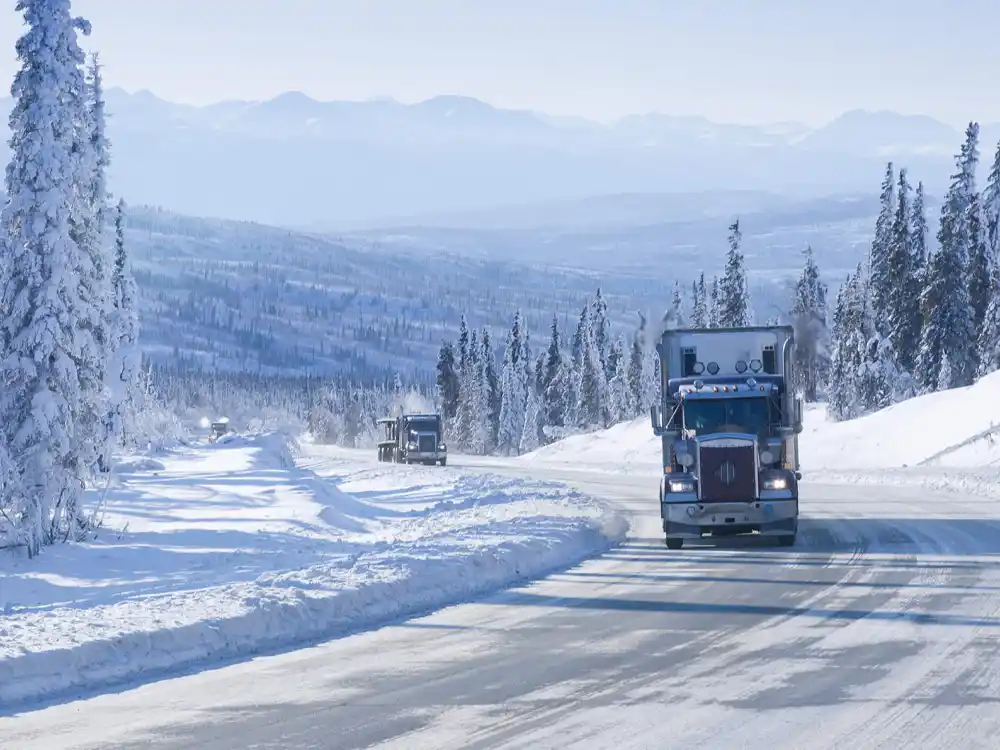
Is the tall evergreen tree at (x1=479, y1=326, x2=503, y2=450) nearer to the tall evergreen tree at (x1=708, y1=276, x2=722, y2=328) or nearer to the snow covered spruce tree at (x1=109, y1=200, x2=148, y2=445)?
the tall evergreen tree at (x1=708, y1=276, x2=722, y2=328)

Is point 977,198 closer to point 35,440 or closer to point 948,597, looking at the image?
point 35,440

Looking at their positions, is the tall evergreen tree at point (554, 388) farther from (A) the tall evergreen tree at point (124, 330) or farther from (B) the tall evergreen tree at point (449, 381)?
(A) the tall evergreen tree at point (124, 330)

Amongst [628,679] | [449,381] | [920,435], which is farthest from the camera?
[449,381]

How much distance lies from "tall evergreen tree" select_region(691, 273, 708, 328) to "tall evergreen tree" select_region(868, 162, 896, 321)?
31.0m

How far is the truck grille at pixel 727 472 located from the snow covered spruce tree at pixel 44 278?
15.1 meters

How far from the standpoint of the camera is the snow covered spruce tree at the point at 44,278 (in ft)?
102

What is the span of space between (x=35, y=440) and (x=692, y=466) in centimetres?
1603

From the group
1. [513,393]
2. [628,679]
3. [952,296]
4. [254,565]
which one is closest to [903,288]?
[952,296]

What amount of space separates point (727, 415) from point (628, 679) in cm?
1286

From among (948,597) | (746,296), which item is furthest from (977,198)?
(948,597)

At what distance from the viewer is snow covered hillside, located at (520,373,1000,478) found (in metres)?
51.4

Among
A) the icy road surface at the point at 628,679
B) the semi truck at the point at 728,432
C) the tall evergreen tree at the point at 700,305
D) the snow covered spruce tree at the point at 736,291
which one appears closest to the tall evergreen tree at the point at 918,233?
the snow covered spruce tree at the point at 736,291

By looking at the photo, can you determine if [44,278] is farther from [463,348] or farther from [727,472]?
[463,348]

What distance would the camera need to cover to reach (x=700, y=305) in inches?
4884
